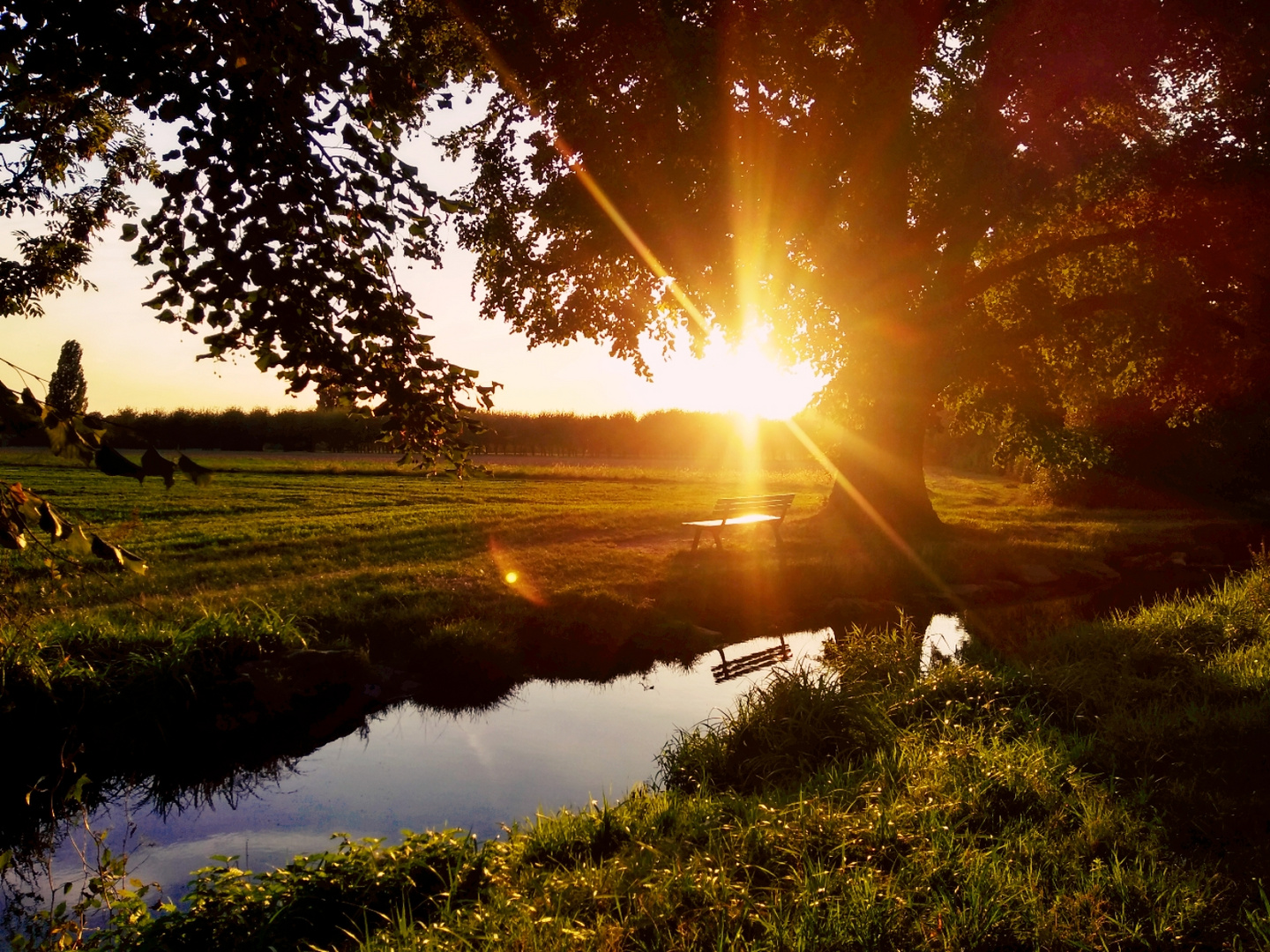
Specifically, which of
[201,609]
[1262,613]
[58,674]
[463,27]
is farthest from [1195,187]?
[58,674]

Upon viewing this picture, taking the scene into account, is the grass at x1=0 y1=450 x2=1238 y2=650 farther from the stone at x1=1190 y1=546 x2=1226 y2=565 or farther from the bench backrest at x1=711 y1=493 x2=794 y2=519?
the bench backrest at x1=711 y1=493 x2=794 y2=519

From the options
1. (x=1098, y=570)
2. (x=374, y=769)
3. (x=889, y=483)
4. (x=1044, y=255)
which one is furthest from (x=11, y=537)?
(x=889, y=483)

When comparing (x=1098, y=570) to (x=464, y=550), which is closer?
(x=1098, y=570)

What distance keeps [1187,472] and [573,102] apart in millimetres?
25985

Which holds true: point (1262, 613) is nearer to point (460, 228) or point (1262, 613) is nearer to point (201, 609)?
point (201, 609)

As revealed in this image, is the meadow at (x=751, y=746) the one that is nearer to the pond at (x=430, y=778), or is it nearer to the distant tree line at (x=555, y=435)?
the pond at (x=430, y=778)

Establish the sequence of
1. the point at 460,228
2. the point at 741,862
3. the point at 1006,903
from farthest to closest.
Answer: the point at 460,228
the point at 741,862
the point at 1006,903

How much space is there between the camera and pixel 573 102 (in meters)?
13.0

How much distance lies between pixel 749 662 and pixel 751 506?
24.2 feet

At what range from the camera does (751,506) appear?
1719cm

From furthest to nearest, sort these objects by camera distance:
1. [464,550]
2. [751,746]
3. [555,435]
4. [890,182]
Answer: [555,435], [464,550], [890,182], [751,746]

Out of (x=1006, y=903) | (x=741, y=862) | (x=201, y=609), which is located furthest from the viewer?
(x=201, y=609)

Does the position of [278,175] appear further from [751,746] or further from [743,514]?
[743,514]

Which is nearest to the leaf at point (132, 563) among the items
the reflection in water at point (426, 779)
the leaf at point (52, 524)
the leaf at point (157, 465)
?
the leaf at point (52, 524)
